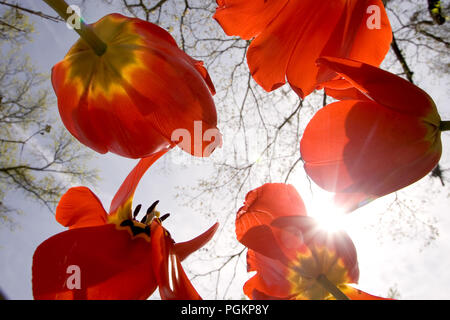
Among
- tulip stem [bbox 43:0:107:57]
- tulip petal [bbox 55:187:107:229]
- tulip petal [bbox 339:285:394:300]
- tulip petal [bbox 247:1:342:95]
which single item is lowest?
tulip petal [bbox 339:285:394:300]

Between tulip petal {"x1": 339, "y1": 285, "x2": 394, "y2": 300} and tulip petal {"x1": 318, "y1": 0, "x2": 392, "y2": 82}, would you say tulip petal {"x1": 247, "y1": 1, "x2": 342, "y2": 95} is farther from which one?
tulip petal {"x1": 339, "y1": 285, "x2": 394, "y2": 300}

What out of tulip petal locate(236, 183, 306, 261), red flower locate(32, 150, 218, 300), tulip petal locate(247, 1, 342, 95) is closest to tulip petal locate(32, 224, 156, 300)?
red flower locate(32, 150, 218, 300)

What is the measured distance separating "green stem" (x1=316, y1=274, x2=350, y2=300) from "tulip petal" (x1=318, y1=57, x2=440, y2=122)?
156 mm

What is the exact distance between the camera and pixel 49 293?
9.6 inches

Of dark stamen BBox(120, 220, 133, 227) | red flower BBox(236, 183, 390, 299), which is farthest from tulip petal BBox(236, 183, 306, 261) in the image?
dark stamen BBox(120, 220, 133, 227)

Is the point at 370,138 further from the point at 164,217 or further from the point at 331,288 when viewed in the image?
the point at 164,217

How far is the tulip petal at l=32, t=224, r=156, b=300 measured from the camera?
0.80ft

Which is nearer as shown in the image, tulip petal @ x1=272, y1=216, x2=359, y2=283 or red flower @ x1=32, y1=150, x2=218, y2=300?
red flower @ x1=32, y1=150, x2=218, y2=300

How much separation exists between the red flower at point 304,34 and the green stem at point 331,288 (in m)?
0.19

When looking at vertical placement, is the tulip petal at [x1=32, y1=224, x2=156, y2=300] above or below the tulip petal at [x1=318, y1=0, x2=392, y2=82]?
below
